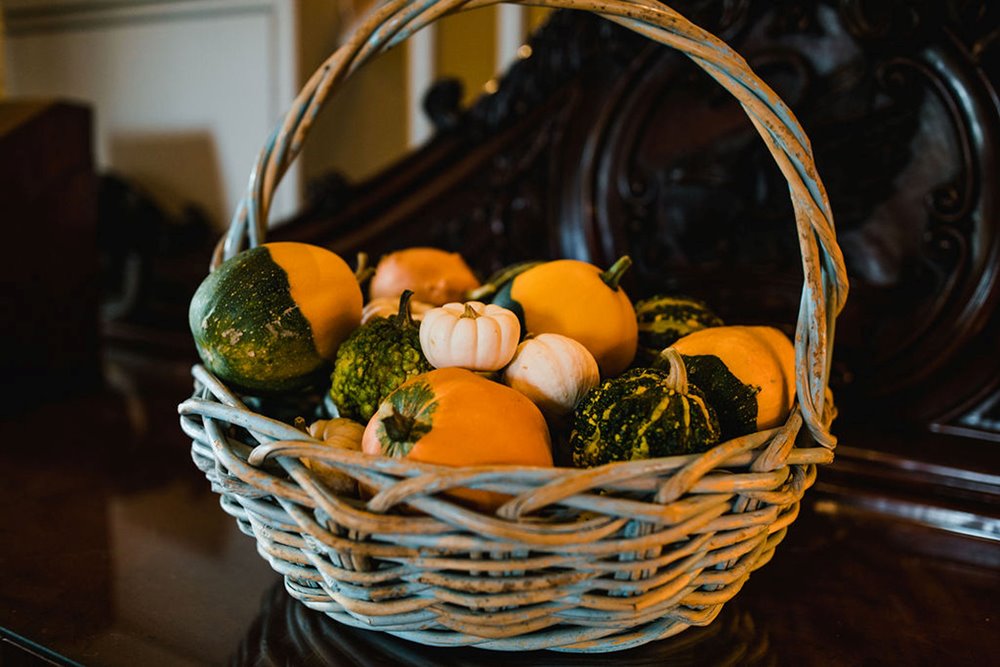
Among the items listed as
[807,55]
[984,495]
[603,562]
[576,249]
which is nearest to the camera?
[603,562]

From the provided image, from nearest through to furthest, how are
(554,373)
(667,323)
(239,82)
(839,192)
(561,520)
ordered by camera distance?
1. (561,520)
2. (554,373)
3. (667,323)
4. (839,192)
5. (239,82)

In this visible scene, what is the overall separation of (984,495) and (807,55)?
0.49m

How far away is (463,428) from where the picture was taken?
433 mm

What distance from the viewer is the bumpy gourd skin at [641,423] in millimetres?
448

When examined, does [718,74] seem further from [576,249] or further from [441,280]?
[576,249]

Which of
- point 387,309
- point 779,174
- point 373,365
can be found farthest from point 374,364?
point 779,174

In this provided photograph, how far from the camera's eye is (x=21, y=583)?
554 mm

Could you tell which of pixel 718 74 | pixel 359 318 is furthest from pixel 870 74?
pixel 359 318

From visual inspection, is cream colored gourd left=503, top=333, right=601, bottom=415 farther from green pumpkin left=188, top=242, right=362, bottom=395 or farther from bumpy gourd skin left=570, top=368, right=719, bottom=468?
green pumpkin left=188, top=242, right=362, bottom=395

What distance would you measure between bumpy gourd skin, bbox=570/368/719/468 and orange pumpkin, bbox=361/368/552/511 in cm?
3

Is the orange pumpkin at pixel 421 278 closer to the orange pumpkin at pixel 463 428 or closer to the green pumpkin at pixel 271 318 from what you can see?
the green pumpkin at pixel 271 318

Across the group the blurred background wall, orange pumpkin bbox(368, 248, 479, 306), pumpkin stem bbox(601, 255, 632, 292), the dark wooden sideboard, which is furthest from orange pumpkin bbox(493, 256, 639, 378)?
the blurred background wall

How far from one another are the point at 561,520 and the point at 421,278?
0.35 m

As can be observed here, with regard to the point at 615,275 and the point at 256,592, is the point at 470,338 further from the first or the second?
the point at 256,592
